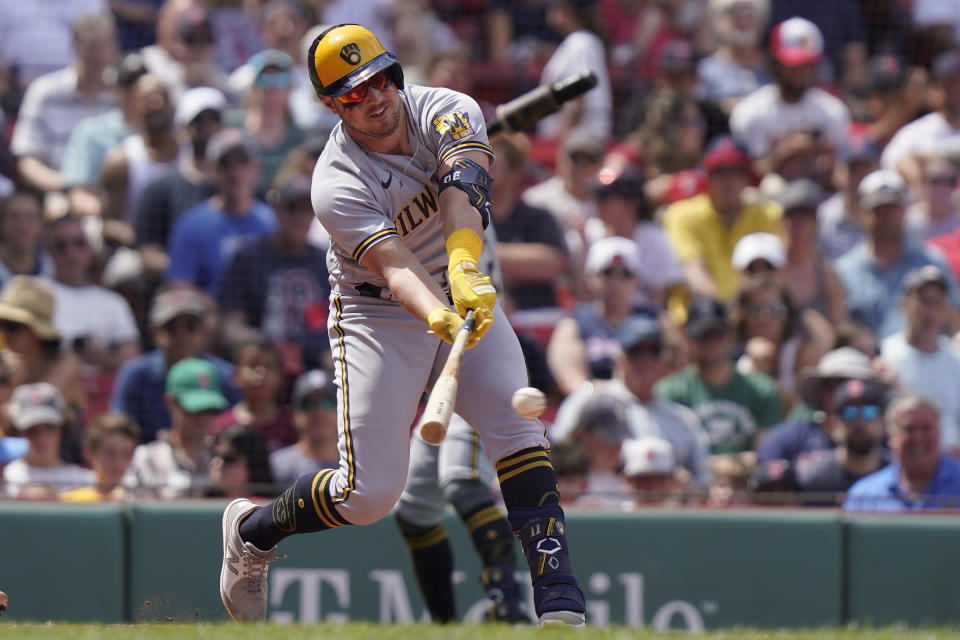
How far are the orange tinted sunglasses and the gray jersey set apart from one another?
0.16m

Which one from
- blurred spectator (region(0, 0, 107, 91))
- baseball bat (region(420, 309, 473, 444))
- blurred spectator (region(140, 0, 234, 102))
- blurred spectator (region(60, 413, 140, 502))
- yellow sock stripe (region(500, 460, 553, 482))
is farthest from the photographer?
blurred spectator (region(0, 0, 107, 91))

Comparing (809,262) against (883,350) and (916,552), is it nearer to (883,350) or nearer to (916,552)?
(883,350)

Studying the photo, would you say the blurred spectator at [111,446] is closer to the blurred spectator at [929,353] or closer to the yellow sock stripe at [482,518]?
the yellow sock stripe at [482,518]

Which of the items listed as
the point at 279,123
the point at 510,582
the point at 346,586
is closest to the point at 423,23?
the point at 279,123

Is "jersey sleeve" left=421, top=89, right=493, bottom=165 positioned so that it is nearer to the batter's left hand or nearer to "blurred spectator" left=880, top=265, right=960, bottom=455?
the batter's left hand

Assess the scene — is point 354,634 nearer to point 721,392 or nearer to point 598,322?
point 721,392

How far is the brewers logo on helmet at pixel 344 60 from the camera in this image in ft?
13.9

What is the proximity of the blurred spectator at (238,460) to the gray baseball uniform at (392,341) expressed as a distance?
246 centimetres

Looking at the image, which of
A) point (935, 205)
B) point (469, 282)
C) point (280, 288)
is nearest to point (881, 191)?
point (935, 205)

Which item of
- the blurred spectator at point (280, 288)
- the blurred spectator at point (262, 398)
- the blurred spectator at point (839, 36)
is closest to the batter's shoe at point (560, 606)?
the blurred spectator at point (262, 398)

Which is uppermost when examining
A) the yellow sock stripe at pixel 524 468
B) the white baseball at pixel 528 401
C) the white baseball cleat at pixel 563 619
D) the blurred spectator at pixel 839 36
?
the blurred spectator at pixel 839 36

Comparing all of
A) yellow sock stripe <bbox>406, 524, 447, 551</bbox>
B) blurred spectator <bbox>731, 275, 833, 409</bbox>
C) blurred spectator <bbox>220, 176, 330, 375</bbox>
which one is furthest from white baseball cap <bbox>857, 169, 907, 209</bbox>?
yellow sock stripe <bbox>406, 524, 447, 551</bbox>

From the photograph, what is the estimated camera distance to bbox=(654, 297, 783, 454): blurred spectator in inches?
303

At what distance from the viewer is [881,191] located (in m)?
8.56
